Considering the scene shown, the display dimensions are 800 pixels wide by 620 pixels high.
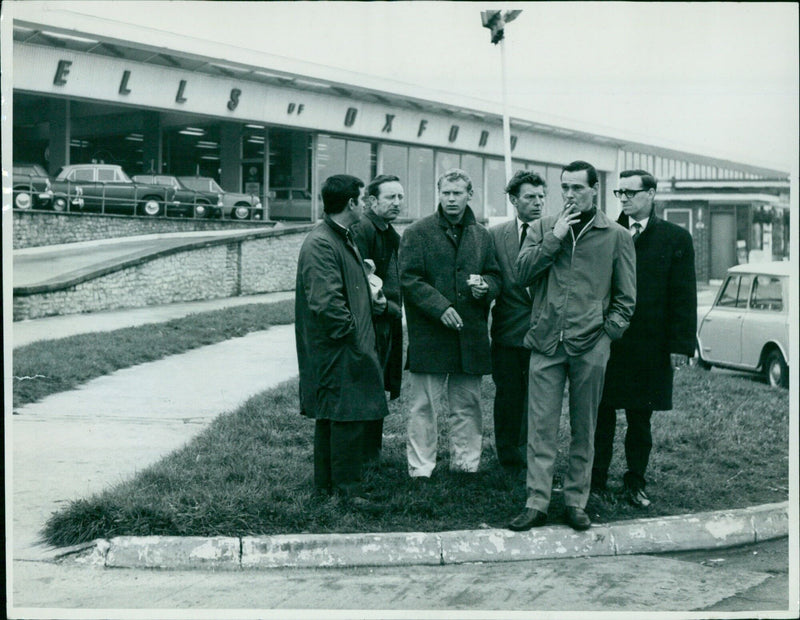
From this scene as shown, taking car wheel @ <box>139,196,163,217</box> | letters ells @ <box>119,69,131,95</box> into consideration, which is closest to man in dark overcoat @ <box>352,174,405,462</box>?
car wheel @ <box>139,196,163,217</box>

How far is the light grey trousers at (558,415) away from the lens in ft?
18.2

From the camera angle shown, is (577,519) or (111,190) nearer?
(577,519)

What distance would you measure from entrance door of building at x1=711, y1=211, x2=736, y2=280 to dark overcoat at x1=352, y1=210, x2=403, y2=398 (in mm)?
7558

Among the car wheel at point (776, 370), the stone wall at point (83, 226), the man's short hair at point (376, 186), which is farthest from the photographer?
the stone wall at point (83, 226)

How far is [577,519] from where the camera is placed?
5512mm

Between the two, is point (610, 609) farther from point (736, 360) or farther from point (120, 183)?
point (120, 183)

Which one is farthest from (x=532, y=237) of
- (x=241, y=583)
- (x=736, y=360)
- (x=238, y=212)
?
(x=238, y=212)

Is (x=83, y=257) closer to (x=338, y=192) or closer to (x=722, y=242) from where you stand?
(x=722, y=242)

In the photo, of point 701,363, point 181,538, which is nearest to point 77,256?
point 701,363

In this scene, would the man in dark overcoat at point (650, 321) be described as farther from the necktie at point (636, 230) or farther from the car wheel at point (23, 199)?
the car wheel at point (23, 199)

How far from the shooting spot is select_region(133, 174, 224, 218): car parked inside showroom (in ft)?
83.1

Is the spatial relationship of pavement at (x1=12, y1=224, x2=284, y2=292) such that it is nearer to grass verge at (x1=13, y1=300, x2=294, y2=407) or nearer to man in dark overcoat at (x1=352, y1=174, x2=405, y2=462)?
grass verge at (x1=13, y1=300, x2=294, y2=407)

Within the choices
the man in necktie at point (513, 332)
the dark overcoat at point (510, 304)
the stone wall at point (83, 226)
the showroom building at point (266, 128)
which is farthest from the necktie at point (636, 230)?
the stone wall at point (83, 226)

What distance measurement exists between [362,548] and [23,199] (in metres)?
17.4
